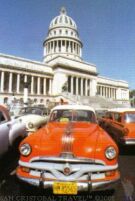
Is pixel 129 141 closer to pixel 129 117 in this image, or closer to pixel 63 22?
pixel 129 117

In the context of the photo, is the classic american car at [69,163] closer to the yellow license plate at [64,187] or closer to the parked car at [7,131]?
the yellow license plate at [64,187]

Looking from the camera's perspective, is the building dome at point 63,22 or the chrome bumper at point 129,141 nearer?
the chrome bumper at point 129,141

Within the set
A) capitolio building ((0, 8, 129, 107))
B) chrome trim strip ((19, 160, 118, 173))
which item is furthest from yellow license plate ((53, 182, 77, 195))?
capitolio building ((0, 8, 129, 107))

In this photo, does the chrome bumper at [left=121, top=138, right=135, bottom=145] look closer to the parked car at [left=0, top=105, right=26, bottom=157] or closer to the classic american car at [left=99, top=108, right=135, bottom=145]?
the classic american car at [left=99, top=108, right=135, bottom=145]

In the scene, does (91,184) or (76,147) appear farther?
(76,147)

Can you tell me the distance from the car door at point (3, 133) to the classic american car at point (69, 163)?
1990mm

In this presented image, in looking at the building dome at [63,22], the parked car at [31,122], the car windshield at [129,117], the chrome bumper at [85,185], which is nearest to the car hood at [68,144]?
the chrome bumper at [85,185]

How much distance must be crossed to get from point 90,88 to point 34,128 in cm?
6447

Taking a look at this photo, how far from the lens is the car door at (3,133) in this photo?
20.2 feet

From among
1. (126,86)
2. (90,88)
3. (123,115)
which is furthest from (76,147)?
(126,86)

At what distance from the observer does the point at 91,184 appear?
150 inches

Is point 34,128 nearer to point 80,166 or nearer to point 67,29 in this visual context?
point 80,166

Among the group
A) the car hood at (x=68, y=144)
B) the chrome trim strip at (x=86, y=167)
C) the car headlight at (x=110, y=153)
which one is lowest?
the chrome trim strip at (x=86, y=167)

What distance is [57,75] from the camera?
66250 millimetres
